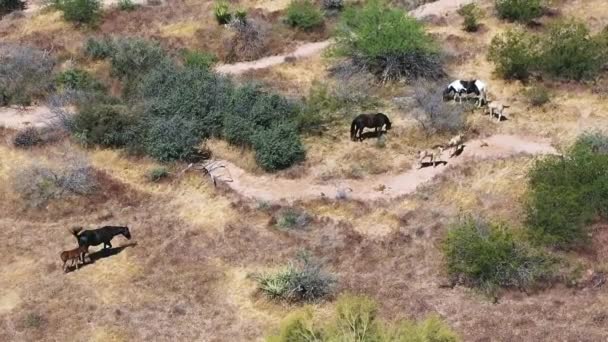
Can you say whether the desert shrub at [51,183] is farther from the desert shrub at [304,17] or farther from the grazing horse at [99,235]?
the desert shrub at [304,17]

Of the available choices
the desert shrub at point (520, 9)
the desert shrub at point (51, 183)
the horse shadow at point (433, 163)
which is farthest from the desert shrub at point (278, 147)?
the desert shrub at point (520, 9)

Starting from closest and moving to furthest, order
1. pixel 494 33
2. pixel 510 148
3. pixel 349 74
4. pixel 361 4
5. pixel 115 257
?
pixel 115 257 < pixel 510 148 < pixel 349 74 < pixel 494 33 < pixel 361 4

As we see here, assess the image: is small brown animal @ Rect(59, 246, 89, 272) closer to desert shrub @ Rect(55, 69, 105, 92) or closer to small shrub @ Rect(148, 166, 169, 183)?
small shrub @ Rect(148, 166, 169, 183)

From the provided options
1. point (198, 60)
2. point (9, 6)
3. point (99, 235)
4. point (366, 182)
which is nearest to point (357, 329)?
point (99, 235)

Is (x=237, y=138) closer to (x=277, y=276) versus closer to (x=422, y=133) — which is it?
(x=422, y=133)

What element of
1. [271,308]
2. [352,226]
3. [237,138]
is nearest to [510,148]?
Answer: [352,226]

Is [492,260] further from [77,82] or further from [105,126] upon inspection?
[77,82]

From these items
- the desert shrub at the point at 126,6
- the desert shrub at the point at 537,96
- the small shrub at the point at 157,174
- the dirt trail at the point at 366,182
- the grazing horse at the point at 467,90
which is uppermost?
the desert shrub at the point at 126,6
